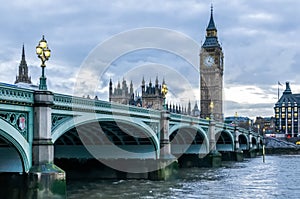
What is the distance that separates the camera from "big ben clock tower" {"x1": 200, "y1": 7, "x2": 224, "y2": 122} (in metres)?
166

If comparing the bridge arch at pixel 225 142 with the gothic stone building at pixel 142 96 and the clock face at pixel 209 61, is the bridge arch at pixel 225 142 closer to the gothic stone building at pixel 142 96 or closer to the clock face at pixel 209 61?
the gothic stone building at pixel 142 96

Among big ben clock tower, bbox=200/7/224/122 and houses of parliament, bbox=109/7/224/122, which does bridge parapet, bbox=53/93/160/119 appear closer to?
houses of parliament, bbox=109/7/224/122

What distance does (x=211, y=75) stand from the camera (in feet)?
553

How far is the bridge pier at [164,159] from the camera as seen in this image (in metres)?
37.0

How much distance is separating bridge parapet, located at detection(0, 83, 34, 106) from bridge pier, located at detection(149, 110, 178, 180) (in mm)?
17716

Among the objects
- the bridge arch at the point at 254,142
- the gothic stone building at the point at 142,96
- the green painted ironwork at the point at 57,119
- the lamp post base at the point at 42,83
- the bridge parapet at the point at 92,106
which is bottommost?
the bridge arch at the point at 254,142

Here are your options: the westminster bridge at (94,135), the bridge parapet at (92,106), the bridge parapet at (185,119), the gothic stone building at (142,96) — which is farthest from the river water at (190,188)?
the gothic stone building at (142,96)

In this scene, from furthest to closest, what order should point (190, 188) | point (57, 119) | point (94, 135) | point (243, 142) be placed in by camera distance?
point (243, 142) < point (94, 135) < point (190, 188) < point (57, 119)

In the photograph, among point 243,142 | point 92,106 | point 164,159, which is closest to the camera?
point 92,106

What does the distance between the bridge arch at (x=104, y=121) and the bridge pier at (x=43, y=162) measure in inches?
49.6

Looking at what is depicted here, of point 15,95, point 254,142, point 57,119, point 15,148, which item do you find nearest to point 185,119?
point 57,119

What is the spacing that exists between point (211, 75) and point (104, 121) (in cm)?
14082

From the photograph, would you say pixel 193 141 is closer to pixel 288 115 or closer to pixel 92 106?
Result: pixel 92 106

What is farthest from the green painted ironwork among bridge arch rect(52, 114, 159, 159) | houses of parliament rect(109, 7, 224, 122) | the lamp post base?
houses of parliament rect(109, 7, 224, 122)
